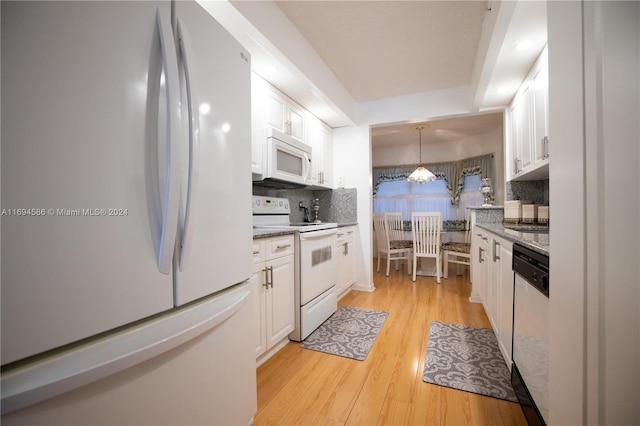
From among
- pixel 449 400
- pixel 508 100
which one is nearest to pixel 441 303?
pixel 449 400

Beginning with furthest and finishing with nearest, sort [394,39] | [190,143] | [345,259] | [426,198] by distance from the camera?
[426,198] < [345,259] < [394,39] < [190,143]

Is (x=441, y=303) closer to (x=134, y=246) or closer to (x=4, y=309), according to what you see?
(x=134, y=246)

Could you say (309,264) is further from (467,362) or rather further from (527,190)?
(527,190)

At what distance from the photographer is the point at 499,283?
1.82 m

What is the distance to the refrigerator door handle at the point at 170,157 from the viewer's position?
0.71 meters

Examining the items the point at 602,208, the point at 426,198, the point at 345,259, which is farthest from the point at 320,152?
the point at 426,198

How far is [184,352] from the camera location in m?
0.79

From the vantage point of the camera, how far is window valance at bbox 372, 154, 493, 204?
15.9 ft

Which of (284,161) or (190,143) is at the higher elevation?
(284,161)

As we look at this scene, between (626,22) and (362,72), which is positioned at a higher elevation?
(362,72)

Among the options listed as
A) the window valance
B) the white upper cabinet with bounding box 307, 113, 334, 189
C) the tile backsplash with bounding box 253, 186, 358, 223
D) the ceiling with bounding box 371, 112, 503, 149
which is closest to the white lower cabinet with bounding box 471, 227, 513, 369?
the tile backsplash with bounding box 253, 186, 358, 223

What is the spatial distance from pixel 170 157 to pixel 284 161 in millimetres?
1797

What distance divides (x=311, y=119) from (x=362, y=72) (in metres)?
0.75

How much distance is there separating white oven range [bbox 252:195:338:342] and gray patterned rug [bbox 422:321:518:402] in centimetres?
92
